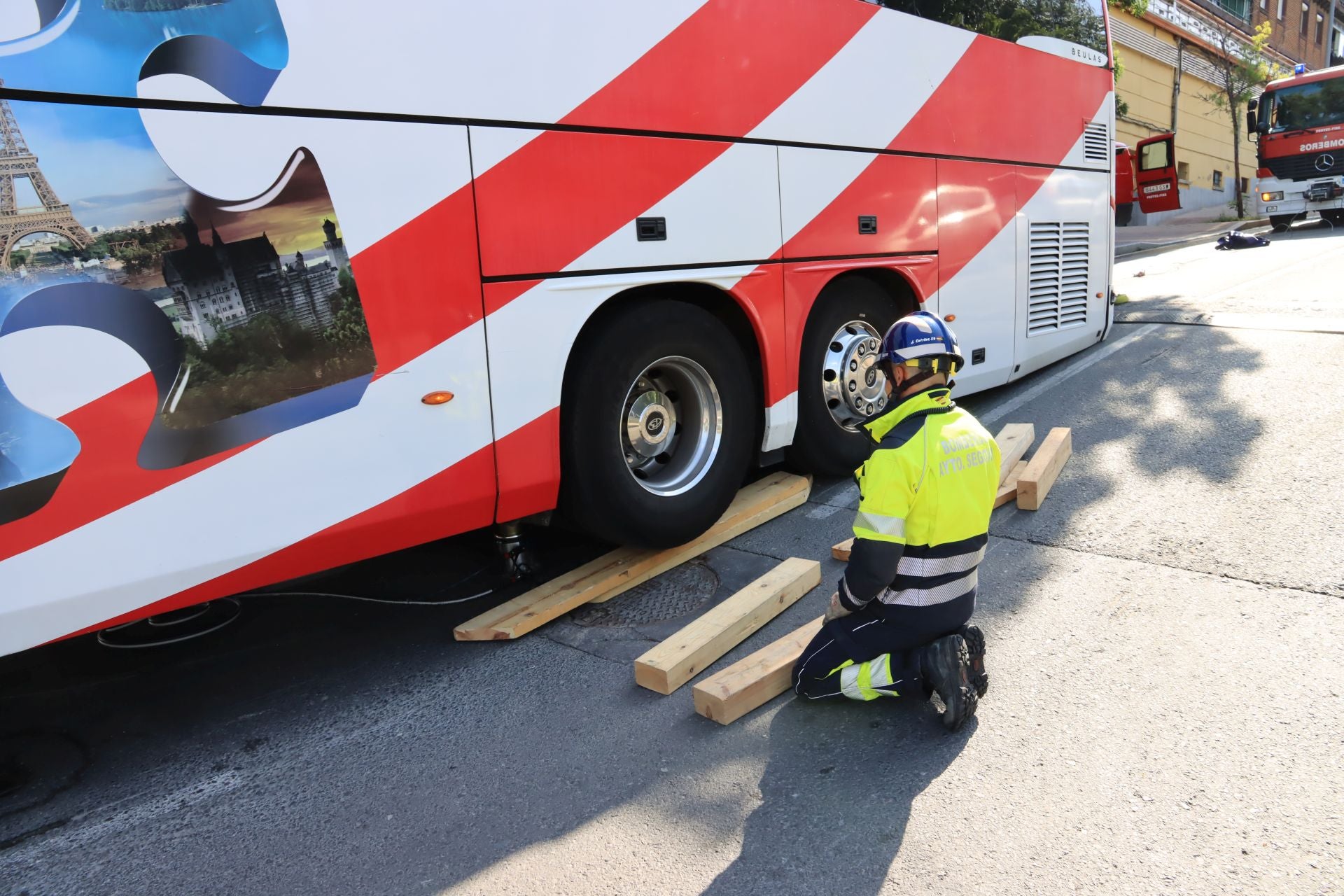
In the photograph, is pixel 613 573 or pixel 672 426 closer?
pixel 613 573

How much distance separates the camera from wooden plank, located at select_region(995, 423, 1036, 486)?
5309mm

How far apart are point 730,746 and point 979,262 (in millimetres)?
4308

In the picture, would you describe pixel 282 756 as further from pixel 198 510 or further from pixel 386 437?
pixel 386 437

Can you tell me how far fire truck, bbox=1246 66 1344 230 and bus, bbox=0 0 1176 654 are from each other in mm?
17538

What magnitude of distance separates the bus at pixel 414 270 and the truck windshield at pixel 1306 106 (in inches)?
690

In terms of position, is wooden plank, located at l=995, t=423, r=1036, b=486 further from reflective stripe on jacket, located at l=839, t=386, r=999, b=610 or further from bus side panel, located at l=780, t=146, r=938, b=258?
reflective stripe on jacket, located at l=839, t=386, r=999, b=610

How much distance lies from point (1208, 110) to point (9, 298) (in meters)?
35.6

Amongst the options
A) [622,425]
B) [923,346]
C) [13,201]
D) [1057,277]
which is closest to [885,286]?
[1057,277]

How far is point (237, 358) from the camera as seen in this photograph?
9.88ft

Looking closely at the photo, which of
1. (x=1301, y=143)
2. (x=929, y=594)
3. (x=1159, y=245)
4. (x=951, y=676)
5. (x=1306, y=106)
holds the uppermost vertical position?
(x=1306, y=106)

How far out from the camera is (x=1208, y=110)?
30312 millimetres

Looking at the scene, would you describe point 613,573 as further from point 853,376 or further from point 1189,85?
point 1189,85

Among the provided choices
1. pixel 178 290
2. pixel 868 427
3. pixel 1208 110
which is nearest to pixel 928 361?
pixel 868 427

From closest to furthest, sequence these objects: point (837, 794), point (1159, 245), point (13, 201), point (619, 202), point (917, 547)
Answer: point (13, 201)
point (837, 794)
point (917, 547)
point (619, 202)
point (1159, 245)
